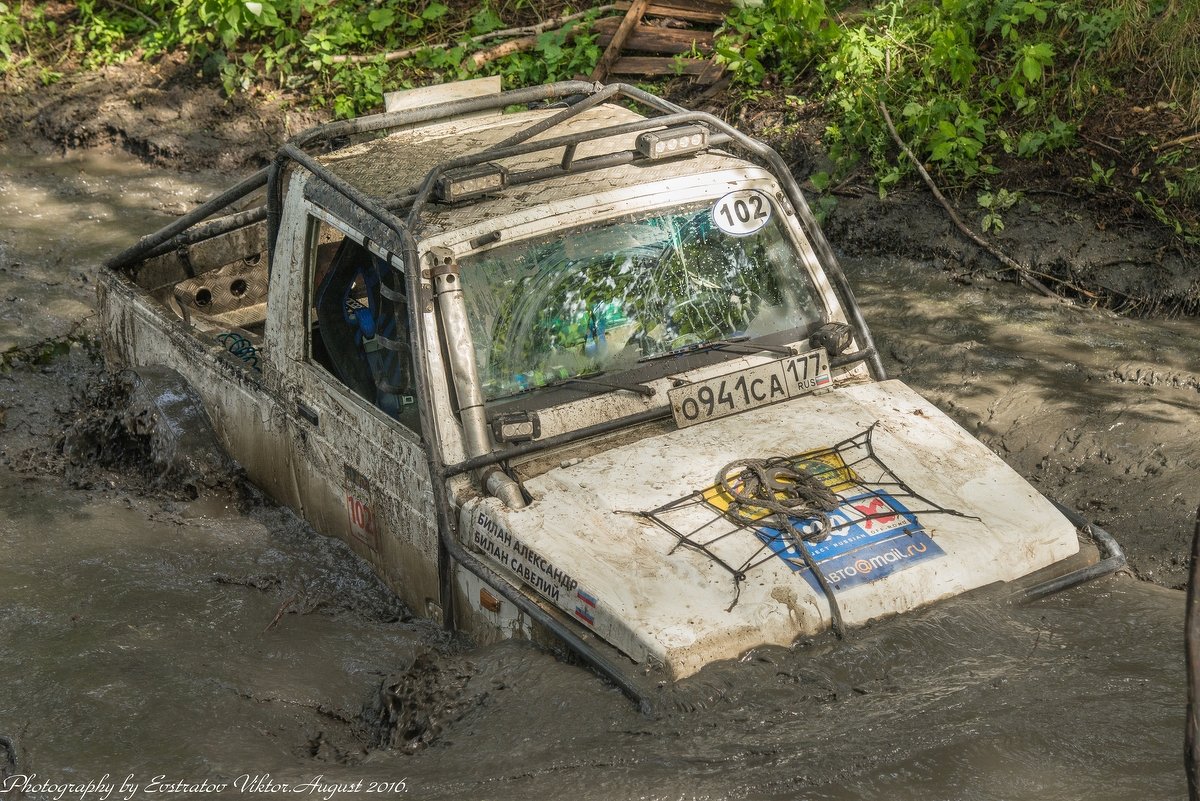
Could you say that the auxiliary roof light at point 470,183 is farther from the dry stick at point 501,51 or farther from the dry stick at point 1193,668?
the dry stick at point 501,51

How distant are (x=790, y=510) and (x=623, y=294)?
1.03m

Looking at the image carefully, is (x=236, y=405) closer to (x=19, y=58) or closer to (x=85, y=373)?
(x=85, y=373)

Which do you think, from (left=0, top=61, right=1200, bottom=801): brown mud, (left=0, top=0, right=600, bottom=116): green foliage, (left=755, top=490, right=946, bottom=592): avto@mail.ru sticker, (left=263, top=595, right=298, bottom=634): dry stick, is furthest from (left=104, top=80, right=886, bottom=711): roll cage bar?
(left=0, top=0, right=600, bottom=116): green foliage

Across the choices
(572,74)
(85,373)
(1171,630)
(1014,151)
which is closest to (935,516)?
(1171,630)

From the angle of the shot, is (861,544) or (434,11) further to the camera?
(434,11)

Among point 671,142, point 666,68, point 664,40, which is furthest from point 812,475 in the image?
point 664,40

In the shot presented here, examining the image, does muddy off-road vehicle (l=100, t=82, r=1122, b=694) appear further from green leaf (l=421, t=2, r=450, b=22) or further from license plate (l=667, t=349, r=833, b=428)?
green leaf (l=421, t=2, r=450, b=22)

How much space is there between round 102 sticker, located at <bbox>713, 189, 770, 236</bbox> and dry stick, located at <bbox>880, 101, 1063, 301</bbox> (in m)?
3.16

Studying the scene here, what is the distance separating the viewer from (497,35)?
10.7 m

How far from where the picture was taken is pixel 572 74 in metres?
10.1

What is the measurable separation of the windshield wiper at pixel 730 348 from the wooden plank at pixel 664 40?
5.55 meters

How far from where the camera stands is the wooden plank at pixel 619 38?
9891mm

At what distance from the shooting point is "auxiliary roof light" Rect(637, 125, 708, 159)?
465 cm

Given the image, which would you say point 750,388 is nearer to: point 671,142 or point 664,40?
point 671,142
